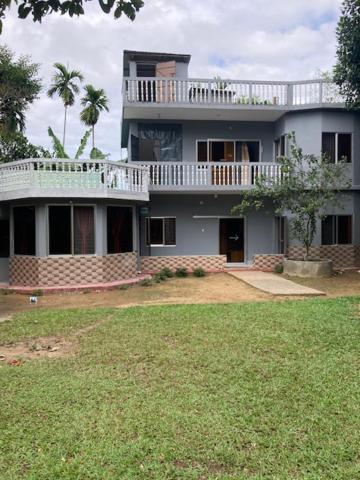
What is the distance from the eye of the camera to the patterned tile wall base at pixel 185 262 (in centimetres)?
1672

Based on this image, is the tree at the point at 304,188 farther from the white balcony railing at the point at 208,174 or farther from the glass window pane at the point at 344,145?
the glass window pane at the point at 344,145

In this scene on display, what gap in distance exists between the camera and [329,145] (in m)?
16.8

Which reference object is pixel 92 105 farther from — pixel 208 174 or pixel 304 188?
pixel 304 188

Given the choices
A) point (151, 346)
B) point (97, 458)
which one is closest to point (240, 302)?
point (151, 346)

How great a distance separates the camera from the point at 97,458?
3369mm

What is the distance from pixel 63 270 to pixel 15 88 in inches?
486

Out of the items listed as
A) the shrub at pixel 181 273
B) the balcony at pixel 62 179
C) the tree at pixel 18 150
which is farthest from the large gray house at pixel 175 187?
the tree at pixel 18 150

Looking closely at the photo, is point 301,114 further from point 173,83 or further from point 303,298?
point 303,298

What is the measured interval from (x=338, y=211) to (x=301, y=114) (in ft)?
13.4

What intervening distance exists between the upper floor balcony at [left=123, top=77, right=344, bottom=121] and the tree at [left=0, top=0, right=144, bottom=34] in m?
12.3

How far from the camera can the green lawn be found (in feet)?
10.8

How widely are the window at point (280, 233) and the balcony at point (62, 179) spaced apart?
694cm

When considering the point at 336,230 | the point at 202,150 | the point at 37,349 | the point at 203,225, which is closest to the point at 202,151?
the point at 202,150

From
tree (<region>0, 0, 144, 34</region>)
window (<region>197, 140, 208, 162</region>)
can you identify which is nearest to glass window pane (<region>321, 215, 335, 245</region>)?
window (<region>197, 140, 208, 162</region>)
